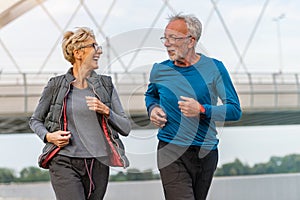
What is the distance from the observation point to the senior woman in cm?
329

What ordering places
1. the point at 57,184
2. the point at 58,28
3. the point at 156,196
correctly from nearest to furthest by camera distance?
the point at 57,184
the point at 156,196
the point at 58,28

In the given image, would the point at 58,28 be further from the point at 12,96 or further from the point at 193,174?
the point at 193,174

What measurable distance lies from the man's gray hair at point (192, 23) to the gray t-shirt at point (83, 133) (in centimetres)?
58

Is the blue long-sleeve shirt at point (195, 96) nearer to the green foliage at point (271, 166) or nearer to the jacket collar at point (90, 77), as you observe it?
the jacket collar at point (90, 77)

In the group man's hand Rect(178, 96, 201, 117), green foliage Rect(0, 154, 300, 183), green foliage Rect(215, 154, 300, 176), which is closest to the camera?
man's hand Rect(178, 96, 201, 117)

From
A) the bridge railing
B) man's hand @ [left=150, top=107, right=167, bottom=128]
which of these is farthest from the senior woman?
the bridge railing

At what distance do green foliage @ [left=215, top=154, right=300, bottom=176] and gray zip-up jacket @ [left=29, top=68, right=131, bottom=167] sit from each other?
2063 cm

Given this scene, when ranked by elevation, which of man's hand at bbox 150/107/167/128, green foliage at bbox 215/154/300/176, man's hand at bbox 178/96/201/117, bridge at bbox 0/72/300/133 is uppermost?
man's hand at bbox 178/96/201/117

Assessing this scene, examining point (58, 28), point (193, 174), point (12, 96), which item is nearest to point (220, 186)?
point (12, 96)

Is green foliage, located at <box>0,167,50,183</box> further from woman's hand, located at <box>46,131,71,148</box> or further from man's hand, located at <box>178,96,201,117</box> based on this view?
man's hand, located at <box>178,96,201,117</box>

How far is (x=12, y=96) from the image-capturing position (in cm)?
1803

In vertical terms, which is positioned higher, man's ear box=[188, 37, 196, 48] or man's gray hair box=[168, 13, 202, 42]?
man's gray hair box=[168, 13, 202, 42]

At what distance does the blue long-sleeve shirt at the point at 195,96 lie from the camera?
3.35 metres

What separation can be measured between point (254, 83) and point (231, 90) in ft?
52.5
